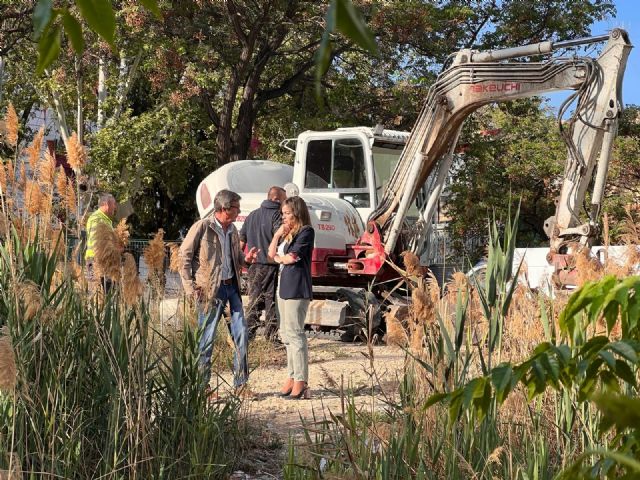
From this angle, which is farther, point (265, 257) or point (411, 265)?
point (265, 257)

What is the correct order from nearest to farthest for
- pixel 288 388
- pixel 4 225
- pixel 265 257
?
pixel 4 225 < pixel 288 388 < pixel 265 257

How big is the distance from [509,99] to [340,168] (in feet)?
9.35

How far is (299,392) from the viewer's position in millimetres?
7594

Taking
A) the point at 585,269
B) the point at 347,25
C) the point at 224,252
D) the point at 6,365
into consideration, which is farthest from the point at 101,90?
the point at 347,25

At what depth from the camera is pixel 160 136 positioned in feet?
71.4

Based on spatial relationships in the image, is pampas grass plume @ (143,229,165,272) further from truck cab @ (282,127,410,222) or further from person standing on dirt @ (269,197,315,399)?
truck cab @ (282,127,410,222)

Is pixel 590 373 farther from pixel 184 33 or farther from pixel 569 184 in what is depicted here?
pixel 184 33

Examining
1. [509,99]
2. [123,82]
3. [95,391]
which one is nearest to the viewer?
[95,391]

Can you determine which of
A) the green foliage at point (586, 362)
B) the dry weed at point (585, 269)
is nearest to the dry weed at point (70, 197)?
the dry weed at point (585, 269)

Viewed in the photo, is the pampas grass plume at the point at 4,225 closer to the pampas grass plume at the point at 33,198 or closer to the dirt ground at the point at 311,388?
the pampas grass plume at the point at 33,198

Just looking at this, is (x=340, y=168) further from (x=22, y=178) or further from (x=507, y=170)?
(x=507, y=170)

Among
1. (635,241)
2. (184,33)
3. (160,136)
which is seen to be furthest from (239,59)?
(635,241)

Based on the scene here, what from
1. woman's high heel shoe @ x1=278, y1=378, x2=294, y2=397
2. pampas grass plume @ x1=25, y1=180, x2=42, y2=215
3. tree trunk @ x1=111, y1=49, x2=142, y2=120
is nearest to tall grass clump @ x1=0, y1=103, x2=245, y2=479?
pampas grass plume @ x1=25, y1=180, x2=42, y2=215

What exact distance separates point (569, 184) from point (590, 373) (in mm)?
9237
